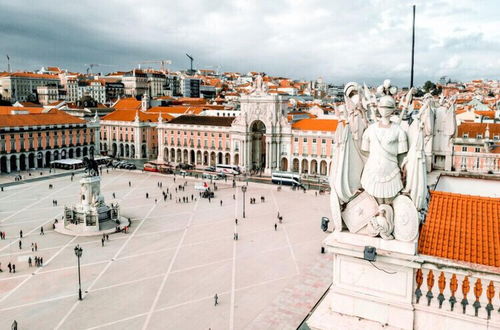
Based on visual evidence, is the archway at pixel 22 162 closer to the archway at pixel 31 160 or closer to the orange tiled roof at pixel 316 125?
the archway at pixel 31 160

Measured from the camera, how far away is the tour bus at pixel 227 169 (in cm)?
7360

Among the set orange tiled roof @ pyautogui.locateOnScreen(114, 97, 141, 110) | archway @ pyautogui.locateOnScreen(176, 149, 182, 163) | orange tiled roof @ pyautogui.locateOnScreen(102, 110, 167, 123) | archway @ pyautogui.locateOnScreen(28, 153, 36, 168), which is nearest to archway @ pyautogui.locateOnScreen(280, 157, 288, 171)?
archway @ pyautogui.locateOnScreen(176, 149, 182, 163)

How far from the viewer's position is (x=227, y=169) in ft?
244

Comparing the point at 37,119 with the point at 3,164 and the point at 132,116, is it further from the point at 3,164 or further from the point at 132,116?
the point at 132,116

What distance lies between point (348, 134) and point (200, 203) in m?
45.1

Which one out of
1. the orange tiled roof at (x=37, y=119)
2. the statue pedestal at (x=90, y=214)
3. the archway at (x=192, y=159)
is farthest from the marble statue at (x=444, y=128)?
the orange tiled roof at (x=37, y=119)

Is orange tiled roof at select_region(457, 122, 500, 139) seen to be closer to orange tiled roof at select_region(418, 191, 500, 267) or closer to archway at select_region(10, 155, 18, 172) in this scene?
orange tiled roof at select_region(418, 191, 500, 267)

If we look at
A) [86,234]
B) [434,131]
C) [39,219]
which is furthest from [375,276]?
[39,219]

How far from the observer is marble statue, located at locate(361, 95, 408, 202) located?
773 cm

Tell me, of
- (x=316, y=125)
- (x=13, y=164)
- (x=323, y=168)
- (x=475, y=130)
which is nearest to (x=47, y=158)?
(x=13, y=164)

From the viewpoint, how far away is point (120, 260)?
107ft

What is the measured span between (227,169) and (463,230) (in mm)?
66757

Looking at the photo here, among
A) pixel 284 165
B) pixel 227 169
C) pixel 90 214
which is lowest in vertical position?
pixel 90 214

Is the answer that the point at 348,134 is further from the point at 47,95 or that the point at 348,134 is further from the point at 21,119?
the point at 47,95
